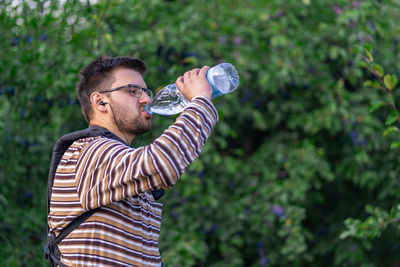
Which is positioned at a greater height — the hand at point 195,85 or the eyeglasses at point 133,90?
the eyeglasses at point 133,90

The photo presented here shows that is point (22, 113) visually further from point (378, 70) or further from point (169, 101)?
point (378, 70)

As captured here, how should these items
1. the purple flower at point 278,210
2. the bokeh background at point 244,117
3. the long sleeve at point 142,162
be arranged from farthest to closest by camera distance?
the purple flower at point 278,210 < the bokeh background at point 244,117 < the long sleeve at point 142,162

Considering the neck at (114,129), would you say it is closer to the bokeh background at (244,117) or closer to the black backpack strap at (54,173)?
the black backpack strap at (54,173)

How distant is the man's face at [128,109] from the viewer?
1.85 meters

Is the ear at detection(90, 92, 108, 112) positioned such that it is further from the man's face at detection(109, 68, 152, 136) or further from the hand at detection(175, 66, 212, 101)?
the hand at detection(175, 66, 212, 101)

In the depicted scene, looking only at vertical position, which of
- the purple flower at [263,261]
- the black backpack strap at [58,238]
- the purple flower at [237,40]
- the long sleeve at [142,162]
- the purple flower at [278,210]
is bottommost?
the purple flower at [263,261]

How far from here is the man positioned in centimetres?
156

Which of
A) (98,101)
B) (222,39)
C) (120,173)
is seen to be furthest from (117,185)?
(222,39)

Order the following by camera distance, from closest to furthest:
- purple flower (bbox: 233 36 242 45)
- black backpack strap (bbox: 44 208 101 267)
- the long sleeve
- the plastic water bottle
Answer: the long sleeve < black backpack strap (bbox: 44 208 101 267) < the plastic water bottle < purple flower (bbox: 233 36 242 45)

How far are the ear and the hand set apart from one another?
28cm

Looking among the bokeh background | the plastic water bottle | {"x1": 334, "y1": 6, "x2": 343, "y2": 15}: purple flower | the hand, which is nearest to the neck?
the plastic water bottle

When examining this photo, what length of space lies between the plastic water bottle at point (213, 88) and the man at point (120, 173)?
9cm

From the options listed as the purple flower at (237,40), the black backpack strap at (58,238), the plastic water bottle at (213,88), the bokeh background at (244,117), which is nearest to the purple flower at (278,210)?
the bokeh background at (244,117)

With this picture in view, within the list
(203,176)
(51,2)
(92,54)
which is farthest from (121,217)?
(203,176)
